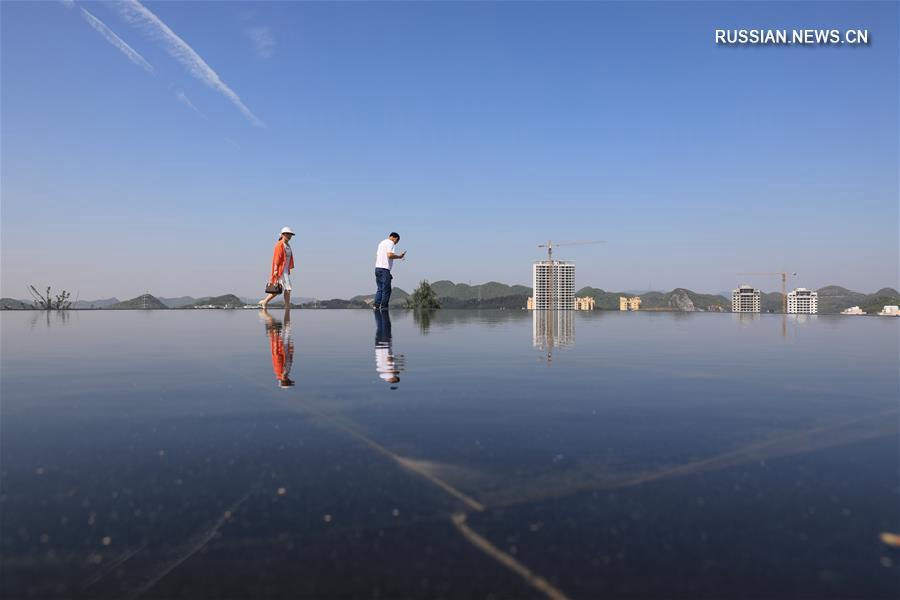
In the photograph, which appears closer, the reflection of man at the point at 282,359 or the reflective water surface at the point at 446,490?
the reflective water surface at the point at 446,490

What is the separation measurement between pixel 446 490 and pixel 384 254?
67.4ft

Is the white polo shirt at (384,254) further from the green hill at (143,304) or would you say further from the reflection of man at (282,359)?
the green hill at (143,304)

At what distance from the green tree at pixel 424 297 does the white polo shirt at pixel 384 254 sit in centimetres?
2125

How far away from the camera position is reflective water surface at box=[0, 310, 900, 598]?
6.55 ft

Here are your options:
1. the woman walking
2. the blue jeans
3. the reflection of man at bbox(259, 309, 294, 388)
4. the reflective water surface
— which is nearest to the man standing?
the blue jeans

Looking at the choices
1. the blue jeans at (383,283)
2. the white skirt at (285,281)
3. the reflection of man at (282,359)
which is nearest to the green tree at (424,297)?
the blue jeans at (383,283)

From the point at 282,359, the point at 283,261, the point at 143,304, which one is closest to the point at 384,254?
the point at 283,261

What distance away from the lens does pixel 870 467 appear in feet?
10.9

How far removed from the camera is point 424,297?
44.8 meters

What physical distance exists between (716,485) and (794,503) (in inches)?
15.2

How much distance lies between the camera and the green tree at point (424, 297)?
4472 cm

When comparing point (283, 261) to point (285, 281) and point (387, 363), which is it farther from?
point (387, 363)

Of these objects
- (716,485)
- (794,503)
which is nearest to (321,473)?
(716,485)

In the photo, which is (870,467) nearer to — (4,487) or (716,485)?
(716,485)
